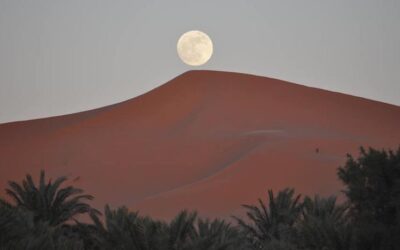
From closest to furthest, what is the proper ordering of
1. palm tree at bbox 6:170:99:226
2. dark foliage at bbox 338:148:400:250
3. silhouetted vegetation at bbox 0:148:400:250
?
1. dark foliage at bbox 338:148:400:250
2. silhouetted vegetation at bbox 0:148:400:250
3. palm tree at bbox 6:170:99:226

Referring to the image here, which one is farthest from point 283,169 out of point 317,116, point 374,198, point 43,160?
point 374,198

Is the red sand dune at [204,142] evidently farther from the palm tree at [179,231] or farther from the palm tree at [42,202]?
the palm tree at [179,231]

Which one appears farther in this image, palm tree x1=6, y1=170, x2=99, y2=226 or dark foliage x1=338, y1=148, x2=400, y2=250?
palm tree x1=6, y1=170, x2=99, y2=226

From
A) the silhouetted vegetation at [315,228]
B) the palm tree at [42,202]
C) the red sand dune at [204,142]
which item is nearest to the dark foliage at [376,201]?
the silhouetted vegetation at [315,228]

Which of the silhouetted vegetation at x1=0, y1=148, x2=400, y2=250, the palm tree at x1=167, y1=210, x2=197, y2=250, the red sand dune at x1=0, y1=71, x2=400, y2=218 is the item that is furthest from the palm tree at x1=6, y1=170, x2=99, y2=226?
the red sand dune at x1=0, y1=71, x2=400, y2=218

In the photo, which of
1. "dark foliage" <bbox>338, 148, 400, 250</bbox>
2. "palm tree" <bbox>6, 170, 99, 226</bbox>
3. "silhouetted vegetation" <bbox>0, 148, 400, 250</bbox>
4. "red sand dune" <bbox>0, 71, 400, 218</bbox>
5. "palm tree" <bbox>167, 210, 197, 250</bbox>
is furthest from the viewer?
"red sand dune" <bbox>0, 71, 400, 218</bbox>

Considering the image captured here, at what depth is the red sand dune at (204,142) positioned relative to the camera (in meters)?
44.5

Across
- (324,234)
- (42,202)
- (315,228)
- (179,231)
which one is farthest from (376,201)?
(42,202)

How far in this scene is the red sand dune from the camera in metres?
44.5

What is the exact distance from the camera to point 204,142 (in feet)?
184

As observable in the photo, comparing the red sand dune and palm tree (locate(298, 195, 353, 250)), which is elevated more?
the red sand dune

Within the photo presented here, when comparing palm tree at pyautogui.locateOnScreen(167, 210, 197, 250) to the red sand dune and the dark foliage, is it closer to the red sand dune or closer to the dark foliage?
the dark foliage

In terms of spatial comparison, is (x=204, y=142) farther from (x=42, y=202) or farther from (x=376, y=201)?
(x=376, y=201)

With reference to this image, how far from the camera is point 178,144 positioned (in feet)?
186
